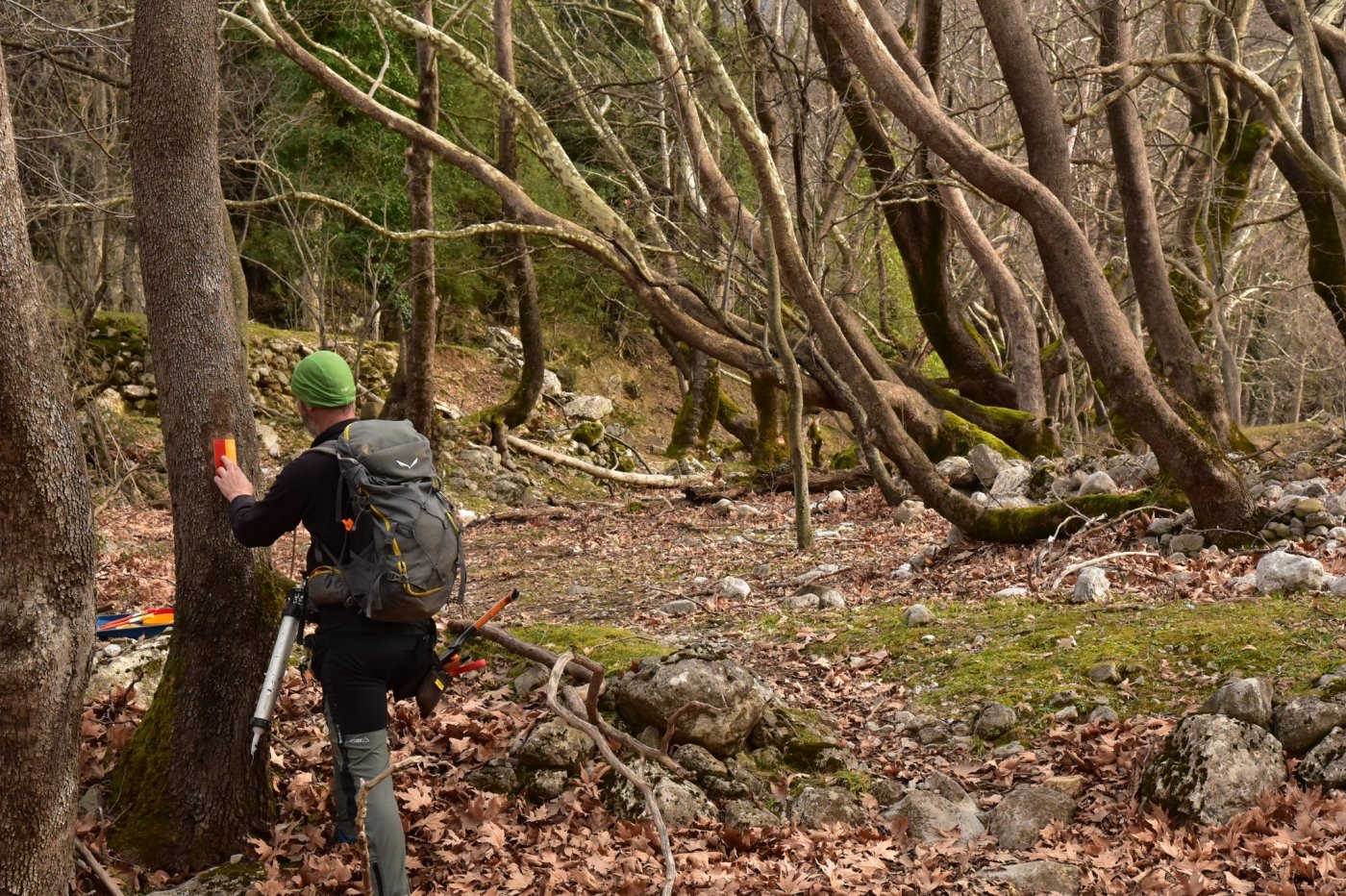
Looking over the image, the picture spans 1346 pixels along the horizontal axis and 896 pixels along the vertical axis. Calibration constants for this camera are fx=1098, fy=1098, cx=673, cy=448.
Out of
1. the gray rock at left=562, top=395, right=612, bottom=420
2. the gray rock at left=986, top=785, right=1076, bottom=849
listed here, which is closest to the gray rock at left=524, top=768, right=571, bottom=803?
the gray rock at left=986, top=785, right=1076, bottom=849

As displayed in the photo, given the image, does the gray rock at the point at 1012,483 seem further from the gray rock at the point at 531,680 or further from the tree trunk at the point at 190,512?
the tree trunk at the point at 190,512

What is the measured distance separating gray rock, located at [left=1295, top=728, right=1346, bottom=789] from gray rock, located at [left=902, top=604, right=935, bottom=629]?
106 inches

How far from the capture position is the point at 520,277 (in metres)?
18.4

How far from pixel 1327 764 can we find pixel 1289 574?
8.00ft

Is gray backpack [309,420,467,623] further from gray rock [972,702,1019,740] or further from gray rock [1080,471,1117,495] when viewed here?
gray rock [1080,471,1117,495]

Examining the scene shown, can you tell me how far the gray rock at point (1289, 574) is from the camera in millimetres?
6559

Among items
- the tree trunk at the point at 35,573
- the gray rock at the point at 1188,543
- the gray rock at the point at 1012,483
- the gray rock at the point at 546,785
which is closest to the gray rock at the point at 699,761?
the gray rock at the point at 546,785

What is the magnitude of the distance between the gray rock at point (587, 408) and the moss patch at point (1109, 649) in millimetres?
17463

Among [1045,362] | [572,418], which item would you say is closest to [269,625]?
[1045,362]

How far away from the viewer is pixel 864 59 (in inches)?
341

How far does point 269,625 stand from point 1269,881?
3.94 metres

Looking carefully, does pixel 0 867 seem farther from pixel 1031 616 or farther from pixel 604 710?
pixel 1031 616

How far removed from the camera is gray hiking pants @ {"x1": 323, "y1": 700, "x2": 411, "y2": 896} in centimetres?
397

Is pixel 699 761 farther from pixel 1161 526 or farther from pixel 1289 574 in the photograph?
pixel 1161 526
